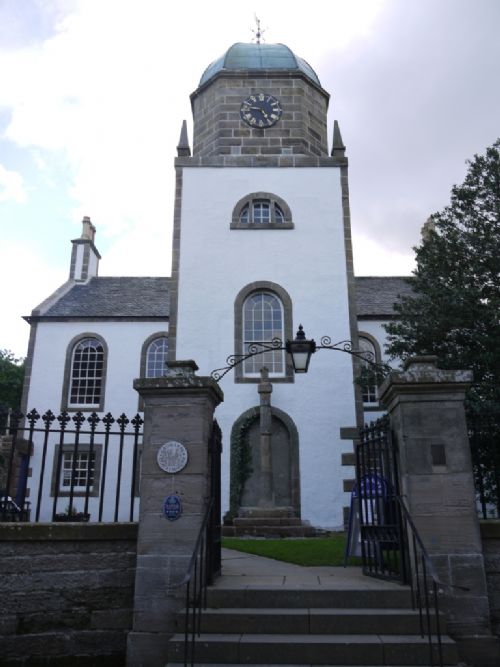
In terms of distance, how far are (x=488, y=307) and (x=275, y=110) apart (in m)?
10.3

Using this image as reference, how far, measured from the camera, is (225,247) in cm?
1769

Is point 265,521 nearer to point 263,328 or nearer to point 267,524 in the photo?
point 267,524

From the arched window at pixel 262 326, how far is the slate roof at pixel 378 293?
23.3 feet

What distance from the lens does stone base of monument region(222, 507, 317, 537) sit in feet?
45.3

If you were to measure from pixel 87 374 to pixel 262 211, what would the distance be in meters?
10.5

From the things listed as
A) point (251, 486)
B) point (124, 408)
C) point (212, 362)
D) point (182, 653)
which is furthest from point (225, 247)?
point (182, 653)

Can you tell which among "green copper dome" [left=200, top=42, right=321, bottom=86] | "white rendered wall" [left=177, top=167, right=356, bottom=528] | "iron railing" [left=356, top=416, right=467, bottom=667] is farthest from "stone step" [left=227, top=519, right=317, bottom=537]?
"green copper dome" [left=200, top=42, right=321, bottom=86]

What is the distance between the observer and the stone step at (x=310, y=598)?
18.5 feet

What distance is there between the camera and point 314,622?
5.41 meters

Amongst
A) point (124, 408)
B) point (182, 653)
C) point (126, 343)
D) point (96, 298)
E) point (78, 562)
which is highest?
point (96, 298)

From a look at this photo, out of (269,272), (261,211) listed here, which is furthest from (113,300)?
(269,272)

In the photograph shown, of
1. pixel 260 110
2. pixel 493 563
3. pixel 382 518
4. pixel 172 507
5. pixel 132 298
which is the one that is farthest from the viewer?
pixel 132 298

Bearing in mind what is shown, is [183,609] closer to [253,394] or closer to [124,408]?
[253,394]

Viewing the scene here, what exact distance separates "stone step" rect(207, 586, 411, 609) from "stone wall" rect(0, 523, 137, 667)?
3.52 ft
